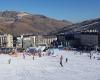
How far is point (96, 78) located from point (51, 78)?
4.43 m

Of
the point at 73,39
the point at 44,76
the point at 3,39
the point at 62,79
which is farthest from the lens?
the point at 73,39

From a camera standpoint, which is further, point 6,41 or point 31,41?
point 31,41

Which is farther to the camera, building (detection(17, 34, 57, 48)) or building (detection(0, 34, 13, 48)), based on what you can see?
building (detection(17, 34, 57, 48))

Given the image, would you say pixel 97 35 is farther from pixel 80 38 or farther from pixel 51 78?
pixel 51 78

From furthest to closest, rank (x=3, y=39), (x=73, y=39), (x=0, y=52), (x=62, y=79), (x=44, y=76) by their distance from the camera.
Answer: (x=73, y=39)
(x=3, y=39)
(x=0, y=52)
(x=44, y=76)
(x=62, y=79)

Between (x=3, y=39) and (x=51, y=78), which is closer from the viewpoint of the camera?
(x=51, y=78)

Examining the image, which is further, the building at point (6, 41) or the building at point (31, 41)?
the building at point (31, 41)

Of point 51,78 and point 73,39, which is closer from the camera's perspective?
point 51,78

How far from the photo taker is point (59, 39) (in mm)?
112062

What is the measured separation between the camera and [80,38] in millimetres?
104500

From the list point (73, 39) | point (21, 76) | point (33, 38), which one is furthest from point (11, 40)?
point (21, 76)

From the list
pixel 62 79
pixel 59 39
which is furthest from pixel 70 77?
pixel 59 39

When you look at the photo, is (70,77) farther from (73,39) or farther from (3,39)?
(73,39)

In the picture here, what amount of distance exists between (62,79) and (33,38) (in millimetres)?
74410
